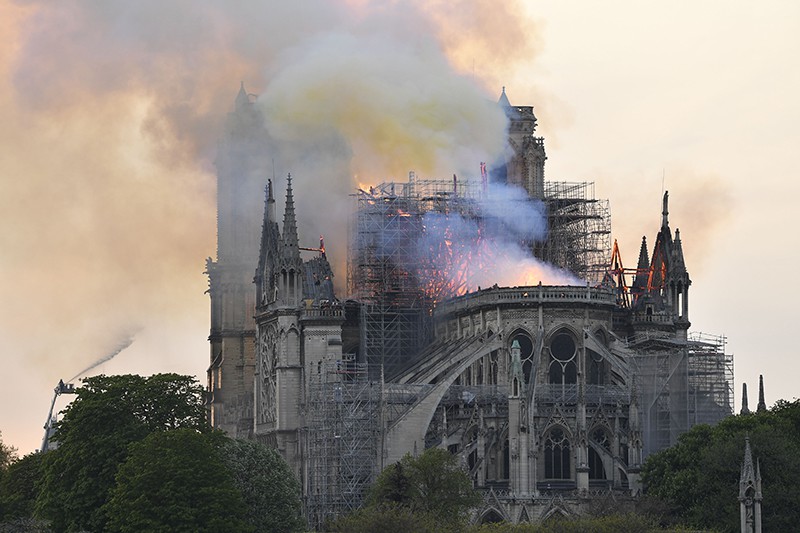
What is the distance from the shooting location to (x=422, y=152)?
16250 centimetres

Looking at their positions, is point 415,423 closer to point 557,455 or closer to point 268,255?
point 557,455

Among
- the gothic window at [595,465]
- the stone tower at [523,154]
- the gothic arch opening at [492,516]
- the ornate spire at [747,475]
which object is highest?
the stone tower at [523,154]

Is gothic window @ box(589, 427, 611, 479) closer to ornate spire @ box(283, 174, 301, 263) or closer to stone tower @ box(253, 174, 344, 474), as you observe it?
stone tower @ box(253, 174, 344, 474)

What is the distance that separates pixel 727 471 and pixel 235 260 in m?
65.9

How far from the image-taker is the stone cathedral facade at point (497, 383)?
139 meters

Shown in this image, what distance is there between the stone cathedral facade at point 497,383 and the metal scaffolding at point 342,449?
0.08 metres

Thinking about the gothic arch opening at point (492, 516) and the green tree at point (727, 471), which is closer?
the green tree at point (727, 471)

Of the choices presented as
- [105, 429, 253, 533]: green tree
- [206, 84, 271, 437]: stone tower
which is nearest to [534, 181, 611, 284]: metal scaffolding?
[206, 84, 271, 437]: stone tower

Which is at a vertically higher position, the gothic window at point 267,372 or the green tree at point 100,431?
the gothic window at point 267,372

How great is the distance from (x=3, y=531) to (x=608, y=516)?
3056 cm

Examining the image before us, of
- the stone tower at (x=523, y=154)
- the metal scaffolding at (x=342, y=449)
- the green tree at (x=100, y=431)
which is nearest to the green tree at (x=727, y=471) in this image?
the metal scaffolding at (x=342, y=449)

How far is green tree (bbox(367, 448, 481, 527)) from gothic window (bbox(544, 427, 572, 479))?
14.6m

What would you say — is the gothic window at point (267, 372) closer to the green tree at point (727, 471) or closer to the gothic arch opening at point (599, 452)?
the gothic arch opening at point (599, 452)

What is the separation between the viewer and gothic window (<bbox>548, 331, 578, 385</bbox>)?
146875mm
